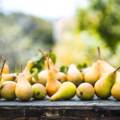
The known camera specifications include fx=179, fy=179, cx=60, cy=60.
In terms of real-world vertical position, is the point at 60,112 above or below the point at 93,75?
below

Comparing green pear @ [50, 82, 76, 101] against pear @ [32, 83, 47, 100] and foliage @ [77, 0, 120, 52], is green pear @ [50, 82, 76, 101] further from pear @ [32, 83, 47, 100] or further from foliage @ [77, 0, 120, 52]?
foliage @ [77, 0, 120, 52]

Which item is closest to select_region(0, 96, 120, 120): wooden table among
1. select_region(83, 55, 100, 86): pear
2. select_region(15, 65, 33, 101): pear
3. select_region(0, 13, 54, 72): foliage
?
select_region(15, 65, 33, 101): pear

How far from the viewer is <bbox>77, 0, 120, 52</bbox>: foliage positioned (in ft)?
19.6

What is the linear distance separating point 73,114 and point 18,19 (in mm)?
9130

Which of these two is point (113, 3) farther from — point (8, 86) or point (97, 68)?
point (8, 86)

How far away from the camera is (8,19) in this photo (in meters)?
8.25

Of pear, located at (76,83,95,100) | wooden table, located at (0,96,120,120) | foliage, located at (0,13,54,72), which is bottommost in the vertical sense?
wooden table, located at (0,96,120,120)

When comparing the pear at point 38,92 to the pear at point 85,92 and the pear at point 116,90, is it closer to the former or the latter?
the pear at point 85,92

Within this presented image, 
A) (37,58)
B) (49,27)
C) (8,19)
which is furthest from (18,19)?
(37,58)

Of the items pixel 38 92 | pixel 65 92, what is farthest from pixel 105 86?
pixel 38 92

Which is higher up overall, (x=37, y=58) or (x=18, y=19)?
(x=18, y=19)

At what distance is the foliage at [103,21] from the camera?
596cm

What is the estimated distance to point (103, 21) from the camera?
6.18 m

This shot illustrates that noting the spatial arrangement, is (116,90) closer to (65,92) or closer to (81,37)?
(65,92)
